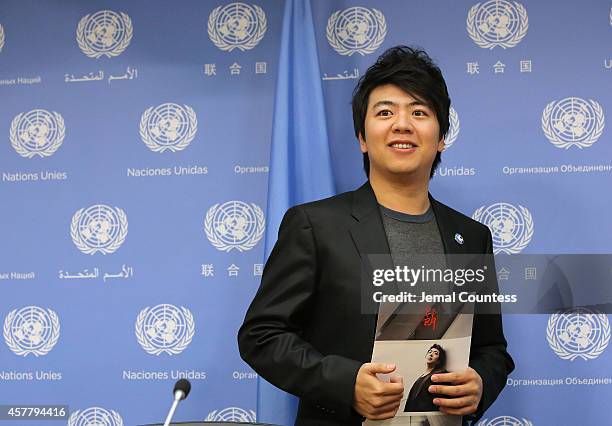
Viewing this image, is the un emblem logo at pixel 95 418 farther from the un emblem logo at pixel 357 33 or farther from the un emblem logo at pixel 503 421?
the un emblem logo at pixel 357 33

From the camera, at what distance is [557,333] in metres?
2.28

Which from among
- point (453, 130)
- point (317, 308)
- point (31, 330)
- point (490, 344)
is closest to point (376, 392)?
point (317, 308)

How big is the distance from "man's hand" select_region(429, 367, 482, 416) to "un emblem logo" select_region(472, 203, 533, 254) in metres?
0.74

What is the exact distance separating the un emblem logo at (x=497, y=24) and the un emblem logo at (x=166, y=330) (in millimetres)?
1364

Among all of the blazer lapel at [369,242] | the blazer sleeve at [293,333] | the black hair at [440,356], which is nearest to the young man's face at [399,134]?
the blazer lapel at [369,242]

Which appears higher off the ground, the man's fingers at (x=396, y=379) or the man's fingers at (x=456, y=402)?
the man's fingers at (x=396, y=379)

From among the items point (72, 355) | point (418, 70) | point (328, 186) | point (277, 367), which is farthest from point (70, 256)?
point (418, 70)

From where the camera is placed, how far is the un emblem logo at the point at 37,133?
2477 mm

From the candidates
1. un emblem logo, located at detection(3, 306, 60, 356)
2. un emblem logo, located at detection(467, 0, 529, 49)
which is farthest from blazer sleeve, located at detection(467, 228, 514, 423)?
un emblem logo, located at detection(3, 306, 60, 356)

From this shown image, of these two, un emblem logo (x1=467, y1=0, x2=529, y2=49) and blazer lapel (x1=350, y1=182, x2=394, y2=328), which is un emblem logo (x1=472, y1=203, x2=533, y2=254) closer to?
un emblem logo (x1=467, y1=0, x2=529, y2=49)

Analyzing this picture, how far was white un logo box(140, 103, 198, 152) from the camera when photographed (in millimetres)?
2428

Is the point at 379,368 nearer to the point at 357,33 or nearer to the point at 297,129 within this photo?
the point at 297,129

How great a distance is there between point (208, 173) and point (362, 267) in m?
0.89

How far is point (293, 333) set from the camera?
65.2 inches
